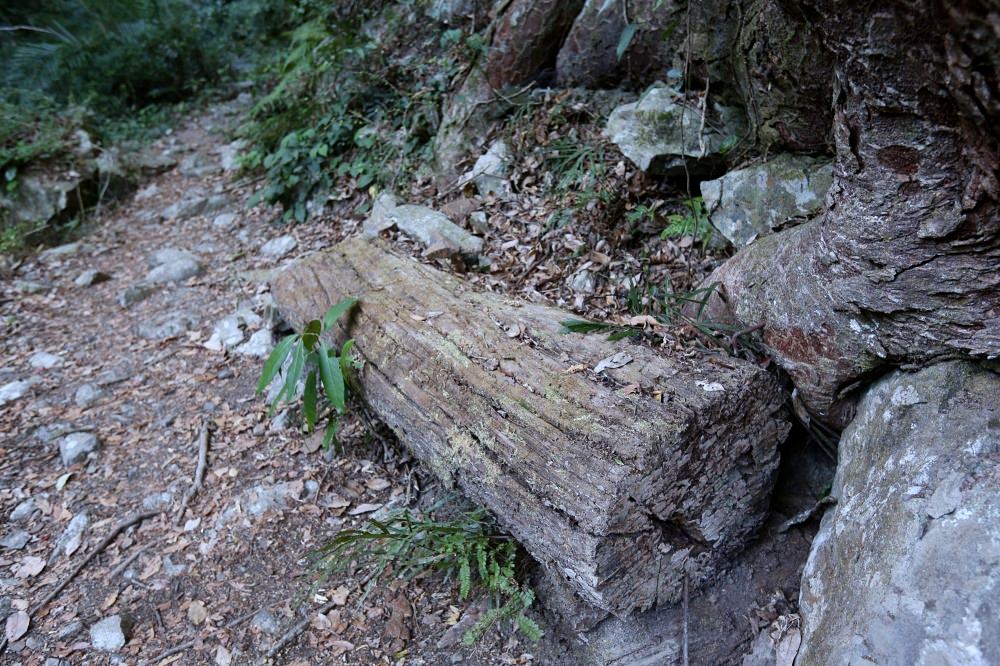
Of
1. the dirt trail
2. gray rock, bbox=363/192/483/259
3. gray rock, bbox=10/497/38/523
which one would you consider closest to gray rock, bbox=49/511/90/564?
the dirt trail

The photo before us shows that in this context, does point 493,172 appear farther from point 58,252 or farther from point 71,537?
point 58,252

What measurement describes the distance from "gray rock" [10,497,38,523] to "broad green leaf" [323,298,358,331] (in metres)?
1.75

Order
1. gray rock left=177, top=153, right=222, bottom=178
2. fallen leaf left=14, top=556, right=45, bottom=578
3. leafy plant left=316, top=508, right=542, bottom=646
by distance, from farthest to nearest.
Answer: gray rock left=177, top=153, right=222, bottom=178 → fallen leaf left=14, top=556, right=45, bottom=578 → leafy plant left=316, top=508, right=542, bottom=646

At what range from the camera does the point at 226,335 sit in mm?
4387

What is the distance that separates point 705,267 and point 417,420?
5.43 feet

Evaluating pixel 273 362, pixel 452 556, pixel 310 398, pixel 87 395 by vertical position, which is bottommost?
pixel 87 395

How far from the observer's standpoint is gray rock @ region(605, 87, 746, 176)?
3586 mm

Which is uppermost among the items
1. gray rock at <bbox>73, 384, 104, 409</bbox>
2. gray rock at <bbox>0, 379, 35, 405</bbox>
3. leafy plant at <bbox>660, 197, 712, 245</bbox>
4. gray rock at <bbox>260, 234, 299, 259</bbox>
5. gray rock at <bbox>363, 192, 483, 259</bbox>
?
leafy plant at <bbox>660, 197, 712, 245</bbox>

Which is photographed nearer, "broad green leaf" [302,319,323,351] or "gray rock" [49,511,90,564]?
"gray rock" [49,511,90,564]

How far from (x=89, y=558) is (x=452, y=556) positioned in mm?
1720

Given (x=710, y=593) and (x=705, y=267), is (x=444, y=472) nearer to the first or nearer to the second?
(x=710, y=593)

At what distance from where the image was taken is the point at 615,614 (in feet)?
7.66

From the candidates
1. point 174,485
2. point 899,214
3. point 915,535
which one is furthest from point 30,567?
point 899,214

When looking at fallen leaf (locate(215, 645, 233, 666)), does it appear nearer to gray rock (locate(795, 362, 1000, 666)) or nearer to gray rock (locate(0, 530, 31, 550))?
gray rock (locate(0, 530, 31, 550))
